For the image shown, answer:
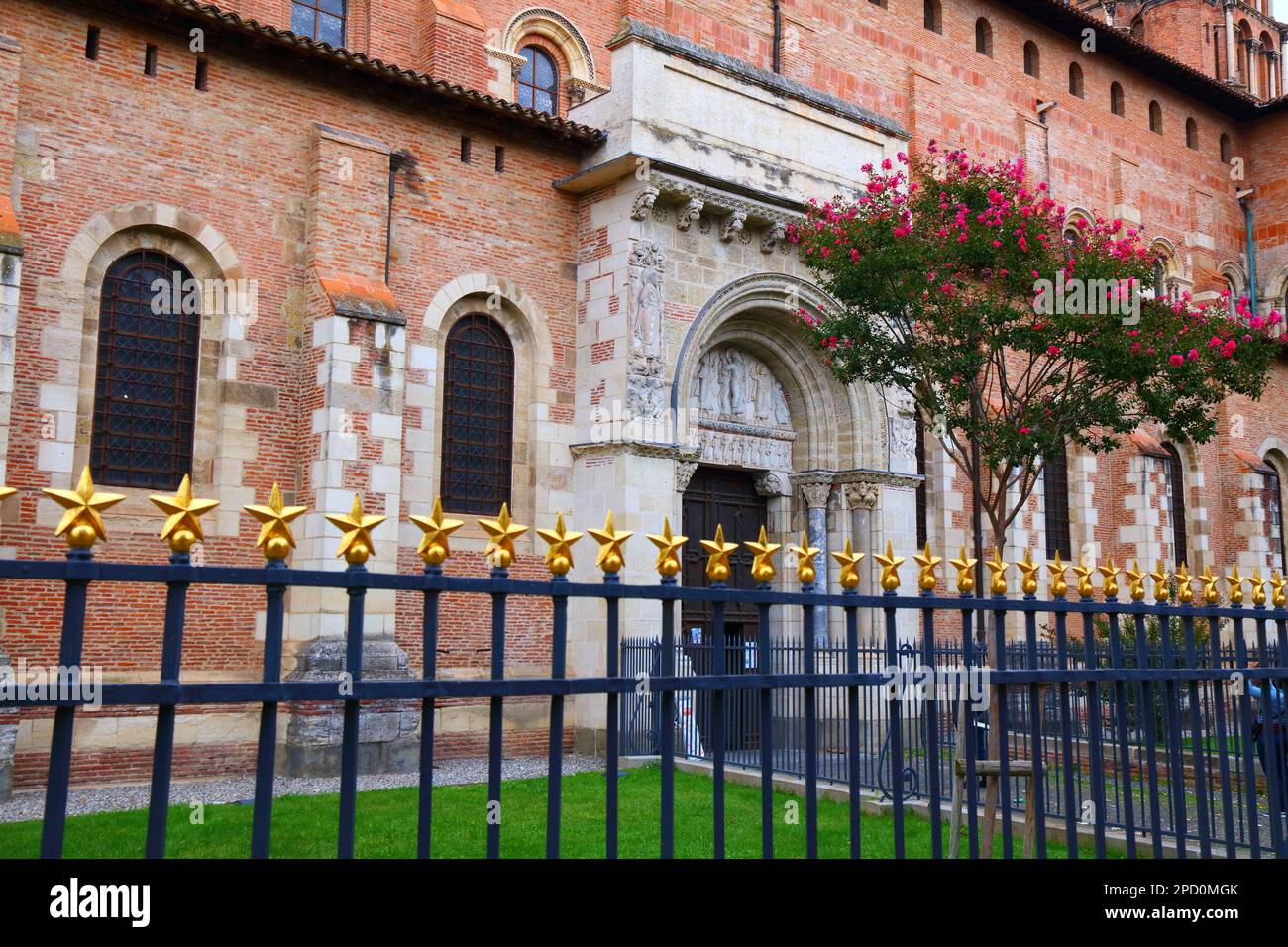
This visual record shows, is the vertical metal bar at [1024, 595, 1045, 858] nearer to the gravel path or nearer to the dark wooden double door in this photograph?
the gravel path

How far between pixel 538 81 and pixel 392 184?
445 centimetres

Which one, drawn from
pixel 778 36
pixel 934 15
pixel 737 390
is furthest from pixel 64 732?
pixel 934 15

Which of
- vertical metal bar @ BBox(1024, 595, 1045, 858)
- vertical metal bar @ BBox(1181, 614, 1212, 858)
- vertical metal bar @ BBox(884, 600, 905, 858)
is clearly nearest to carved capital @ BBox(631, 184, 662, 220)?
vertical metal bar @ BBox(1181, 614, 1212, 858)

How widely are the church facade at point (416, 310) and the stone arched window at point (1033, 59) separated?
17.3 ft

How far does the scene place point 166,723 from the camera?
10.1 ft

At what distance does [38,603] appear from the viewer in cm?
1204

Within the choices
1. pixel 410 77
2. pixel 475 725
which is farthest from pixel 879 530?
pixel 410 77

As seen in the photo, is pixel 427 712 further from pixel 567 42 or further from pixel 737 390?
pixel 567 42

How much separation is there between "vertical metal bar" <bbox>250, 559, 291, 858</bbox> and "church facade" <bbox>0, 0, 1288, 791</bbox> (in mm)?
9363

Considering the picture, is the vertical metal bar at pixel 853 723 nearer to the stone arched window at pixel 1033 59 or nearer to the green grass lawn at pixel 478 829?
the green grass lawn at pixel 478 829

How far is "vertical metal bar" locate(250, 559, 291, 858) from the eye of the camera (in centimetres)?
320

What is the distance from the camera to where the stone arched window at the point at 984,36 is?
2491 cm
